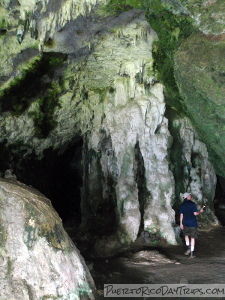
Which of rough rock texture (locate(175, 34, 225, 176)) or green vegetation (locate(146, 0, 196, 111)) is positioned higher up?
green vegetation (locate(146, 0, 196, 111))

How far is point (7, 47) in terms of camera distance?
7.52m

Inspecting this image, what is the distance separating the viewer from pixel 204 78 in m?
6.82

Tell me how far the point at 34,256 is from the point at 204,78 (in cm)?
496

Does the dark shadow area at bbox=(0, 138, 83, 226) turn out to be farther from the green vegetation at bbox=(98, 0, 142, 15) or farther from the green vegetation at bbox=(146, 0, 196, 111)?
the green vegetation at bbox=(98, 0, 142, 15)

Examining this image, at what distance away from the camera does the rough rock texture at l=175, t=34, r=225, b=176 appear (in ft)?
21.4

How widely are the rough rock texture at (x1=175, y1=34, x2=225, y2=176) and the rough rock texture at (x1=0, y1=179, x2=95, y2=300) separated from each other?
4.33 metres

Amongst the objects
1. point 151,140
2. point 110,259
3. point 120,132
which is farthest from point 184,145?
point 110,259

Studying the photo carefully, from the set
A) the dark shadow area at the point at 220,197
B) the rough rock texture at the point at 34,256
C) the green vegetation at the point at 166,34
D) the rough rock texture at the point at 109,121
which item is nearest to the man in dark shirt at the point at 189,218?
the rough rock texture at the point at 109,121

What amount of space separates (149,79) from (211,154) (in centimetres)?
363

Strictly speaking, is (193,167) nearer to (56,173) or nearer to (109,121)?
(109,121)

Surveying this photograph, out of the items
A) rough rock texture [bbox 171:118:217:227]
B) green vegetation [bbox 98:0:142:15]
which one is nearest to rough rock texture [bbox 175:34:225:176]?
green vegetation [bbox 98:0:142:15]

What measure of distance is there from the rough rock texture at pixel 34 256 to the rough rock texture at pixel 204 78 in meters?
4.33

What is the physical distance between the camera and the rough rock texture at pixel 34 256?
4562mm

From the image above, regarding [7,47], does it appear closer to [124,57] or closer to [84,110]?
[124,57]
